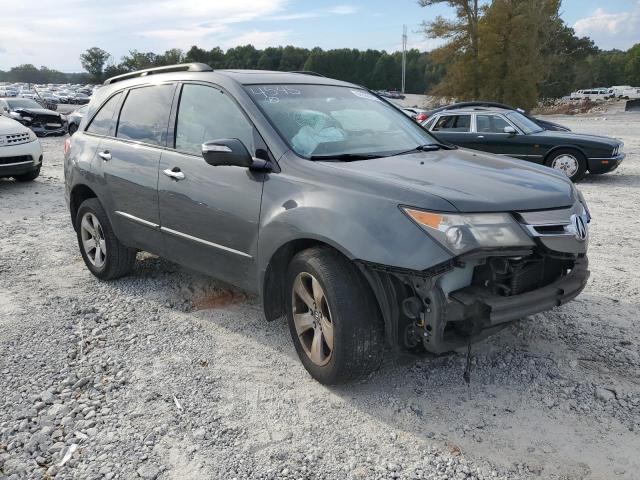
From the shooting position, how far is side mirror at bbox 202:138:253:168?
343cm

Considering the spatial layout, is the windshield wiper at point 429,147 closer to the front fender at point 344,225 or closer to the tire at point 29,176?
the front fender at point 344,225

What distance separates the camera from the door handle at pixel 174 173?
403 cm

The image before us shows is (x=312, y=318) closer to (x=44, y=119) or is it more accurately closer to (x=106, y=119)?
(x=106, y=119)

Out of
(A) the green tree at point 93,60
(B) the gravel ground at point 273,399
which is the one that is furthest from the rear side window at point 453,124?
(A) the green tree at point 93,60

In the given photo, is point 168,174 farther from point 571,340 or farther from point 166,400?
point 571,340

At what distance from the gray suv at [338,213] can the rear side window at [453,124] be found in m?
7.96

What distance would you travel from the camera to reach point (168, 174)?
4113 mm

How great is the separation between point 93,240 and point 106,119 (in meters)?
1.10

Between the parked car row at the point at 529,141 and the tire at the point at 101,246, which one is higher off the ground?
the parked car row at the point at 529,141

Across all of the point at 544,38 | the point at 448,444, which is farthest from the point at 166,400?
the point at 544,38

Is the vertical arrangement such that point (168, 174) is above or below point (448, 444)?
above

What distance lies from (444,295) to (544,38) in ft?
160

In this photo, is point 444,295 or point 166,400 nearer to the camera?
point 444,295

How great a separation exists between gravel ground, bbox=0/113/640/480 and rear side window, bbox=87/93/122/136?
1423mm
